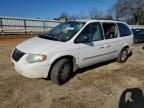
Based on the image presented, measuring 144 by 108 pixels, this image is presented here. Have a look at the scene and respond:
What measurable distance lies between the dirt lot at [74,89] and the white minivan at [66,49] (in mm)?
372

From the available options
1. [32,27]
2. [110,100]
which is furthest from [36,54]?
[32,27]

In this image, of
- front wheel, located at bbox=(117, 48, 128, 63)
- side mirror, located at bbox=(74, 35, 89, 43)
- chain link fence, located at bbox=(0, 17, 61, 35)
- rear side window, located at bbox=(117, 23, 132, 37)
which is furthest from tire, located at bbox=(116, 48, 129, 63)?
chain link fence, located at bbox=(0, 17, 61, 35)

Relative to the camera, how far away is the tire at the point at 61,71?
4844 mm

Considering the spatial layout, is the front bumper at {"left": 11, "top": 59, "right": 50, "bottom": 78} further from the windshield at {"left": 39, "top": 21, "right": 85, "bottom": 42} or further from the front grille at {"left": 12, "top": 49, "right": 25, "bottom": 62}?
the windshield at {"left": 39, "top": 21, "right": 85, "bottom": 42}

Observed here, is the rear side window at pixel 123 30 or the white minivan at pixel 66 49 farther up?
the rear side window at pixel 123 30

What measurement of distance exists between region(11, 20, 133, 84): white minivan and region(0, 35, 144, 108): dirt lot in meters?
0.37

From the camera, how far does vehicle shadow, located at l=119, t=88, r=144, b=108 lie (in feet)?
13.6

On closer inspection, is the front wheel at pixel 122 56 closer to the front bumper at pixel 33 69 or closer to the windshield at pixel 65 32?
the windshield at pixel 65 32

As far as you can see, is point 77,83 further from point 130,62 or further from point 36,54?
point 130,62

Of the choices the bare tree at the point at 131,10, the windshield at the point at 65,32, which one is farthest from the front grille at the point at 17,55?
the bare tree at the point at 131,10

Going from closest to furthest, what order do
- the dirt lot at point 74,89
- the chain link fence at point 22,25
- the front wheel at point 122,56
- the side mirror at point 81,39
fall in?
the dirt lot at point 74,89, the side mirror at point 81,39, the front wheel at point 122,56, the chain link fence at point 22,25

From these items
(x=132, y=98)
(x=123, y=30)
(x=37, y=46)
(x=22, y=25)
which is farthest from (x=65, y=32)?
(x=22, y=25)

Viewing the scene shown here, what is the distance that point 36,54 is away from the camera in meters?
4.57

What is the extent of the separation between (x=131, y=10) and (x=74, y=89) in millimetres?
47867
